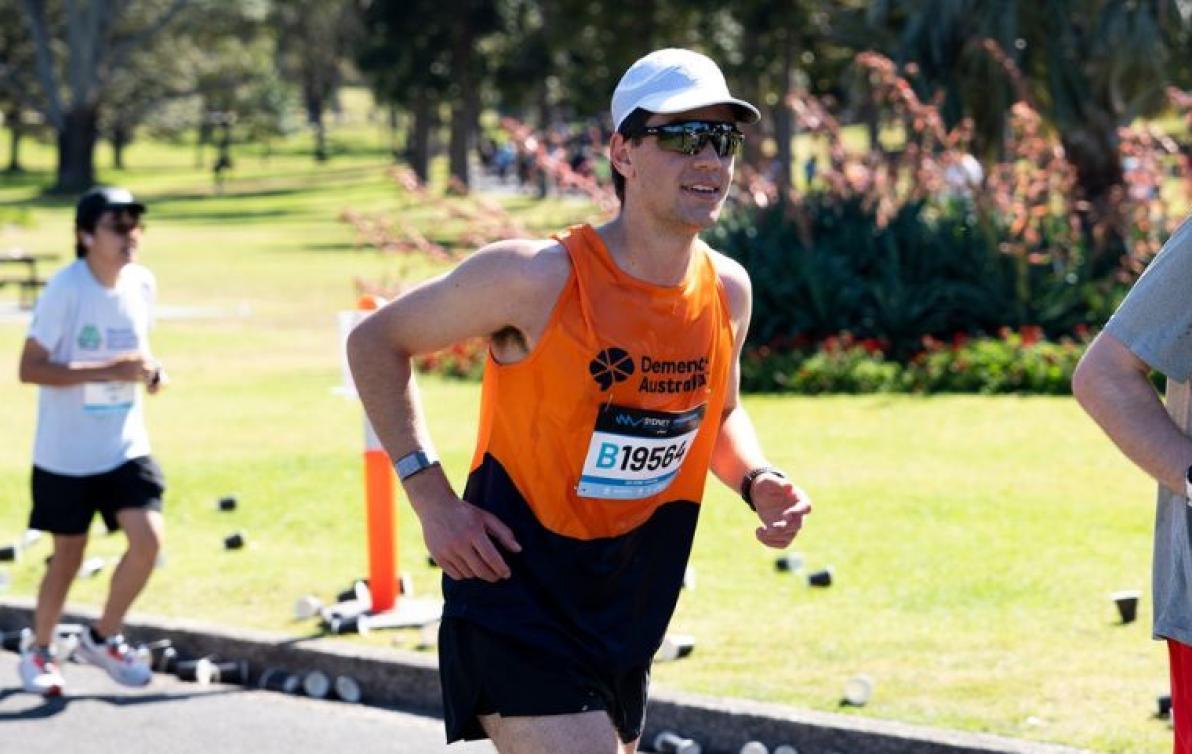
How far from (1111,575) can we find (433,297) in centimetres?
570

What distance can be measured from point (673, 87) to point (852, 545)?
20.4 feet

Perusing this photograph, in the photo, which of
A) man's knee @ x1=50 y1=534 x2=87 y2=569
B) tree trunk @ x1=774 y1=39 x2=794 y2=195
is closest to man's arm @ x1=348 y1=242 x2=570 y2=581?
man's knee @ x1=50 y1=534 x2=87 y2=569

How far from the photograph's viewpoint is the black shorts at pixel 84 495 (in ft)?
27.3

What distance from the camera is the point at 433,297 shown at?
14.4ft

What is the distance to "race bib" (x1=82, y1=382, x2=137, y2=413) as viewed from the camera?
27.3ft

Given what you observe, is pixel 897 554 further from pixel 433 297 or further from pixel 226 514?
pixel 433 297

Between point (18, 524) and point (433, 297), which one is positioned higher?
point (433, 297)

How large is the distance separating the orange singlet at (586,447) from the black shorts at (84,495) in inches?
160

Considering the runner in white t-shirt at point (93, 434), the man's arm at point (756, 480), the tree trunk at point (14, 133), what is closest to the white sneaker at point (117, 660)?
the runner in white t-shirt at point (93, 434)

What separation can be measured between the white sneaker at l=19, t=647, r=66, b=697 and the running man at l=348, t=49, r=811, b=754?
13.7 ft

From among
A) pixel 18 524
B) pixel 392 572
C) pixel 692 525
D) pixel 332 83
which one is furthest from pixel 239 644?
pixel 332 83

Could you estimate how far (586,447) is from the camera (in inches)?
174

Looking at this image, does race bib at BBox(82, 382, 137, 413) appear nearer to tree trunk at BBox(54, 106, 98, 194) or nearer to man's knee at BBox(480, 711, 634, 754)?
man's knee at BBox(480, 711, 634, 754)

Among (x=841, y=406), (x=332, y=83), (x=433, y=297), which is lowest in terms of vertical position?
(x=332, y=83)
